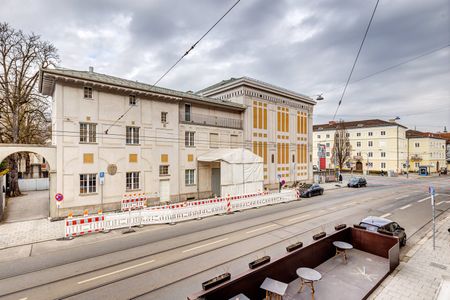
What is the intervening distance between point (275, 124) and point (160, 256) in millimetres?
23520

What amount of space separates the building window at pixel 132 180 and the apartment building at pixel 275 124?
12.8m

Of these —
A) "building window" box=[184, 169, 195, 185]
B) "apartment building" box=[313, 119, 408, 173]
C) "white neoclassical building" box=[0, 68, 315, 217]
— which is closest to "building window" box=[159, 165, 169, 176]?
"white neoclassical building" box=[0, 68, 315, 217]

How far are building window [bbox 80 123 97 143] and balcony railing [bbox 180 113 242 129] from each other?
7.57 meters

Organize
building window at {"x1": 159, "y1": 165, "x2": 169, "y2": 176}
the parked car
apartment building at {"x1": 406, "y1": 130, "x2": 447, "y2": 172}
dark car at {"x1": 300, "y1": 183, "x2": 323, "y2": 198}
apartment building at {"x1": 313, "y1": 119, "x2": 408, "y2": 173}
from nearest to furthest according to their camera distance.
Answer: the parked car → building window at {"x1": 159, "y1": 165, "x2": 169, "y2": 176} → dark car at {"x1": 300, "y1": 183, "x2": 323, "y2": 198} → apartment building at {"x1": 313, "y1": 119, "x2": 408, "y2": 173} → apartment building at {"x1": 406, "y1": 130, "x2": 447, "y2": 172}

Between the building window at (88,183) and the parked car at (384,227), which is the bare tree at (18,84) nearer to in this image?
the building window at (88,183)

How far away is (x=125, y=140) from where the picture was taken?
58.1ft

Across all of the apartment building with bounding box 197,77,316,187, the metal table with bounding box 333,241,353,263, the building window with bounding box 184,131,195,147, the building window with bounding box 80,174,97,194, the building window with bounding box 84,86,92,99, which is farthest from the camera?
the apartment building with bounding box 197,77,316,187

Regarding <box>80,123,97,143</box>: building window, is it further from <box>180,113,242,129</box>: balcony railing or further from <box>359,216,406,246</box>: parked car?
<box>359,216,406,246</box>: parked car

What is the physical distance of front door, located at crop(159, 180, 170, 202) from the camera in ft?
63.4

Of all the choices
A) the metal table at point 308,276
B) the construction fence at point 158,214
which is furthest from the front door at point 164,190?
the metal table at point 308,276

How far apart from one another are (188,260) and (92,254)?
14.3 feet

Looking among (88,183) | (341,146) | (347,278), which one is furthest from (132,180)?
(341,146)

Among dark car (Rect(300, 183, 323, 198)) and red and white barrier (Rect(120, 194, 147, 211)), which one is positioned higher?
red and white barrier (Rect(120, 194, 147, 211))

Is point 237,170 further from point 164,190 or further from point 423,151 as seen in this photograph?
point 423,151
